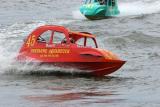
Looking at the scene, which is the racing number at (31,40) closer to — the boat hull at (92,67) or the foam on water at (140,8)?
the boat hull at (92,67)

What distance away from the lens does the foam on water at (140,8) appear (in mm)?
50125

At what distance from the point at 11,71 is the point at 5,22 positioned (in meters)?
21.5

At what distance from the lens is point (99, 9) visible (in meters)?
43.0

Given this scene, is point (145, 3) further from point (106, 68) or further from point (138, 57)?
point (106, 68)

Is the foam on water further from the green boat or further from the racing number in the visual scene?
the racing number

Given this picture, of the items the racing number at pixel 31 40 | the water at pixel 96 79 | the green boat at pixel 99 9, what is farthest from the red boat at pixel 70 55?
the green boat at pixel 99 9

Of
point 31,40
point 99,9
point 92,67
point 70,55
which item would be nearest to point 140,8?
point 99,9

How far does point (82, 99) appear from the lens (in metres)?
15.4

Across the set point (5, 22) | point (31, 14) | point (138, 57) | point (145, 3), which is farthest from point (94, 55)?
point (145, 3)

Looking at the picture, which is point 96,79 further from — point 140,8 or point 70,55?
point 140,8

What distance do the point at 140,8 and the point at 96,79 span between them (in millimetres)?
34541

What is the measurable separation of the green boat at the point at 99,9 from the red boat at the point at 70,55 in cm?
2218

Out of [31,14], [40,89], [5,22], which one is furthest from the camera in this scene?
[31,14]

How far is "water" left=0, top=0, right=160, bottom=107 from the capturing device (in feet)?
50.5
